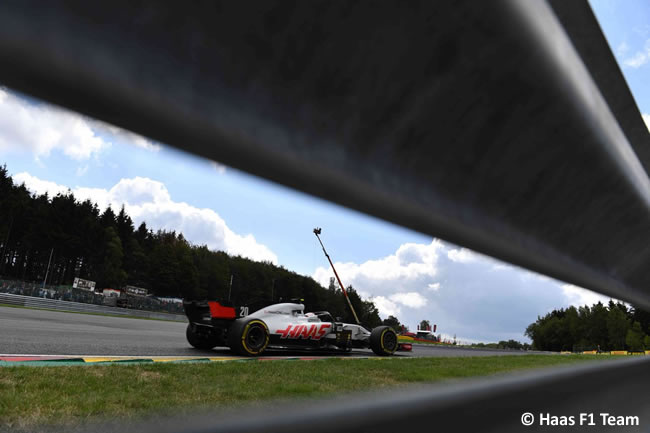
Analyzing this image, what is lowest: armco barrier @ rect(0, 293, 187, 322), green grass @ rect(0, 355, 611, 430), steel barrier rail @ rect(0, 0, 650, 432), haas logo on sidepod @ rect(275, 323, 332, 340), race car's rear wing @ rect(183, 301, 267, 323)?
armco barrier @ rect(0, 293, 187, 322)

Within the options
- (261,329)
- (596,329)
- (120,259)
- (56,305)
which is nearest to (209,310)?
(261,329)

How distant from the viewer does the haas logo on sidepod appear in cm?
820

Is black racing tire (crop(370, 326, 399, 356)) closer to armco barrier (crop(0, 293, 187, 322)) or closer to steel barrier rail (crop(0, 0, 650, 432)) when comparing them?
steel barrier rail (crop(0, 0, 650, 432))

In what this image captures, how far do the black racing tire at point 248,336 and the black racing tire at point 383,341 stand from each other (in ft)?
11.6

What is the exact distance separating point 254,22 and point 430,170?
1130mm

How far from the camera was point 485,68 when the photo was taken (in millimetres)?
1555

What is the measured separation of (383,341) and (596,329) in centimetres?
5838

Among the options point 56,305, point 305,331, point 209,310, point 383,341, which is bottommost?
point 56,305

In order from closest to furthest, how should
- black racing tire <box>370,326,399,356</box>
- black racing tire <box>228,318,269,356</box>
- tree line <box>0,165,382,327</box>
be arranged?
1. black racing tire <box>228,318,269,356</box>
2. black racing tire <box>370,326,399,356</box>
3. tree line <box>0,165,382,327</box>

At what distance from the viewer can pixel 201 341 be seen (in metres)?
7.80

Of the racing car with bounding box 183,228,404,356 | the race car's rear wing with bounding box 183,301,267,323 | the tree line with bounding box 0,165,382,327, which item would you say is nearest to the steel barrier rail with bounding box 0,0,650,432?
the racing car with bounding box 183,228,404,356

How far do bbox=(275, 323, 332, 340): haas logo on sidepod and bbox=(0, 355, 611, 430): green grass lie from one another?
2546mm

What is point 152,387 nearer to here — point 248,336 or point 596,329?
point 248,336

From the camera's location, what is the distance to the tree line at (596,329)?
43781mm
